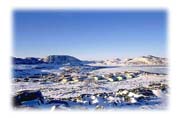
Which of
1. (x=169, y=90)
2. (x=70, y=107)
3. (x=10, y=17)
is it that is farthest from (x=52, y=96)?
(x=169, y=90)

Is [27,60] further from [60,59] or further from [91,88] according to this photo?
[91,88]

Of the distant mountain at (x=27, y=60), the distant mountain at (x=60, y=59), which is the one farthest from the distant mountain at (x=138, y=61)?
the distant mountain at (x=27, y=60)

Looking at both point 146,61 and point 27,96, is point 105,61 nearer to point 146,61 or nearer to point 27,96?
point 146,61

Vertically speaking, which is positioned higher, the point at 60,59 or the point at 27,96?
the point at 60,59

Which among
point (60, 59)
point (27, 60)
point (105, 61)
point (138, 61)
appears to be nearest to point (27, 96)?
point (27, 60)

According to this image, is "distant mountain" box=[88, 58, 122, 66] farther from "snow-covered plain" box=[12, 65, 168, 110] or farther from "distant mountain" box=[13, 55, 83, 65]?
"distant mountain" box=[13, 55, 83, 65]

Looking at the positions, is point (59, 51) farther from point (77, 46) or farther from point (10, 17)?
point (10, 17)

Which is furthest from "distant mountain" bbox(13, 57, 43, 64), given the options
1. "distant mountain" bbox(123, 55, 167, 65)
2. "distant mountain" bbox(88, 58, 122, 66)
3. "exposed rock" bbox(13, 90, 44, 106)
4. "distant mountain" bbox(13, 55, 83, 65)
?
"distant mountain" bbox(123, 55, 167, 65)

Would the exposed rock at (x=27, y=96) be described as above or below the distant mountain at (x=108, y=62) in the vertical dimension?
below

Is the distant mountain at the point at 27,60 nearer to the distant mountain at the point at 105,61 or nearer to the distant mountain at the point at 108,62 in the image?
the distant mountain at the point at 105,61
